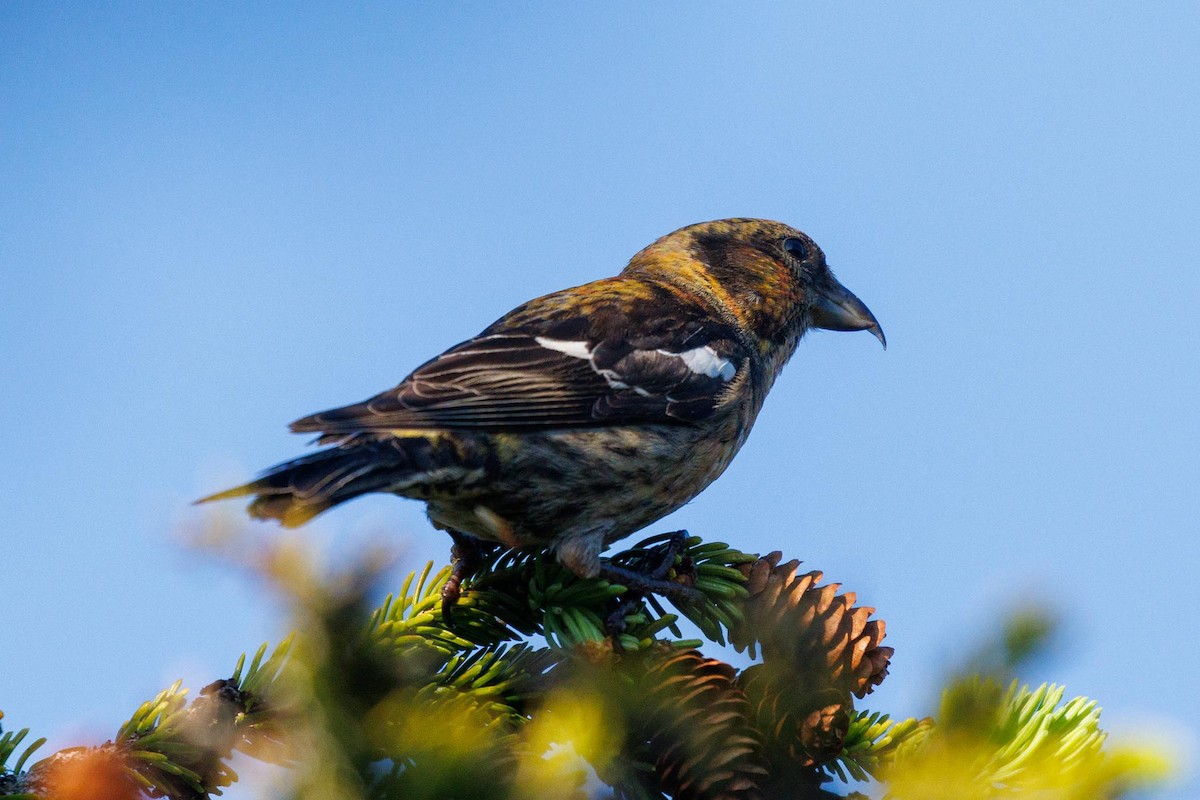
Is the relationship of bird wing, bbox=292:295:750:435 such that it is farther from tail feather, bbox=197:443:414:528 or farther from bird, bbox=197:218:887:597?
tail feather, bbox=197:443:414:528

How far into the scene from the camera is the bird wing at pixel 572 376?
3.63m

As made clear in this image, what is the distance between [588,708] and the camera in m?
1.50

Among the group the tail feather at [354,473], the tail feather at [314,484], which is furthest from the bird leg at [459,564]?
the tail feather at [314,484]

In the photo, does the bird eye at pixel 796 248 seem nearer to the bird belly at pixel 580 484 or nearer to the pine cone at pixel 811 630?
the bird belly at pixel 580 484

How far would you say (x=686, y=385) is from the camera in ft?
13.9

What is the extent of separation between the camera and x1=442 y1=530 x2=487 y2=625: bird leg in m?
3.21

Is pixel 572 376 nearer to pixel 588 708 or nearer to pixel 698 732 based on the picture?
pixel 698 732

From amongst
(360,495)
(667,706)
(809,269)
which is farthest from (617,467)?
(809,269)

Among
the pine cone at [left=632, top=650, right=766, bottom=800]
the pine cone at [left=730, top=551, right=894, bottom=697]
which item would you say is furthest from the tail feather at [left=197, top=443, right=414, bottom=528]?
the pine cone at [left=730, top=551, right=894, bottom=697]

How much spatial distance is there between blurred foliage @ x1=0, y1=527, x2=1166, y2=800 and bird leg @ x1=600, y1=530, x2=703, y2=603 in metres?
0.02

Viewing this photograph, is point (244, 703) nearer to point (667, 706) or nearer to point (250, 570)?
point (667, 706)

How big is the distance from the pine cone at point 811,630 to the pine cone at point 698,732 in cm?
25

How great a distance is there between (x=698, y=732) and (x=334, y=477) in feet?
4.10

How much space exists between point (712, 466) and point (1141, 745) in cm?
289
